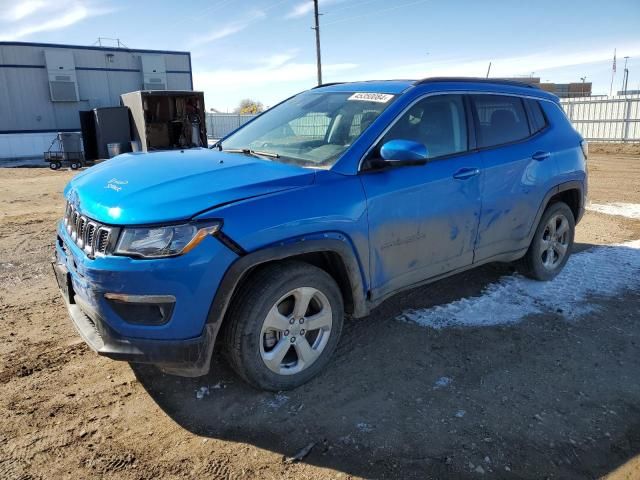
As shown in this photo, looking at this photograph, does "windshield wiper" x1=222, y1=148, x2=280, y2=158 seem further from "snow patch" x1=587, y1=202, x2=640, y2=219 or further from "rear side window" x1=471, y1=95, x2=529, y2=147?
"snow patch" x1=587, y1=202, x2=640, y2=219

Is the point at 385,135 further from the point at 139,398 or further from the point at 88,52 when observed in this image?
the point at 88,52

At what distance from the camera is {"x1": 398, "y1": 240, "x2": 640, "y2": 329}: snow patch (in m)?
4.21

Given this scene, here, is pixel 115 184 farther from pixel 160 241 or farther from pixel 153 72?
pixel 153 72

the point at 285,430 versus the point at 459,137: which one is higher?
the point at 459,137

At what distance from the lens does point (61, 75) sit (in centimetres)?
2584

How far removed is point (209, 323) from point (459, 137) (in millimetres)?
2449

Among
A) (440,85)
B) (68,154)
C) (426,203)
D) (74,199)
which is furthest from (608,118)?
(74,199)

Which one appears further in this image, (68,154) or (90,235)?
(68,154)

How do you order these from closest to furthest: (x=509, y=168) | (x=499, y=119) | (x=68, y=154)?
(x=509, y=168)
(x=499, y=119)
(x=68, y=154)

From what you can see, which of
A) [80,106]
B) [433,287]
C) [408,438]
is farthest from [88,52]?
[408,438]

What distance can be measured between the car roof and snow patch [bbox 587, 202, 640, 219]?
4531 mm

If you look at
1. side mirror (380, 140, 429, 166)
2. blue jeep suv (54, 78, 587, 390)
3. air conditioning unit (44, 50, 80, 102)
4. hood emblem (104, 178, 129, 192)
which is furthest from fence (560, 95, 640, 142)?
air conditioning unit (44, 50, 80, 102)

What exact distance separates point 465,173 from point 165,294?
2400 mm

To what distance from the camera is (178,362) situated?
8.84 ft
